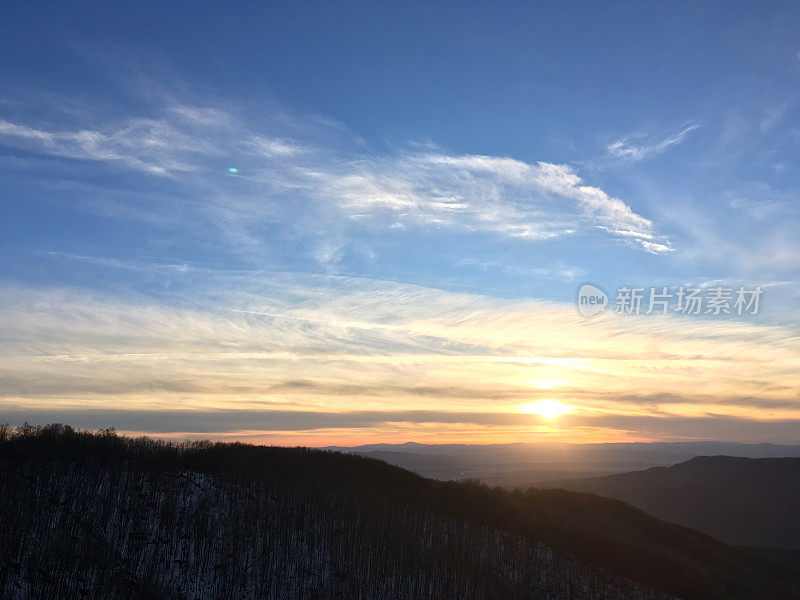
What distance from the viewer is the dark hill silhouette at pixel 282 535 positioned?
1969 cm

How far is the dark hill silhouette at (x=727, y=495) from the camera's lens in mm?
102312

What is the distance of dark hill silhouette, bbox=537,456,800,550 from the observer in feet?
336

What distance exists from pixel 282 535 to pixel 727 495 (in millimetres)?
125247

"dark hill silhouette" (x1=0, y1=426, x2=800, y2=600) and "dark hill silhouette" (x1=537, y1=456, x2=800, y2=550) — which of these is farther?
"dark hill silhouette" (x1=537, y1=456, x2=800, y2=550)

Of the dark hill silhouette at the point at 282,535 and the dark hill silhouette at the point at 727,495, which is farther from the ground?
the dark hill silhouette at the point at 282,535

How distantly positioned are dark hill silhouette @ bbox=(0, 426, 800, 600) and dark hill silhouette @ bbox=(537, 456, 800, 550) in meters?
71.2

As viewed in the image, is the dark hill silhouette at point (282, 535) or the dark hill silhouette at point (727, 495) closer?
the dark hill silhouette at point (282, 535)

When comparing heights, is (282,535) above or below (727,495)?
above

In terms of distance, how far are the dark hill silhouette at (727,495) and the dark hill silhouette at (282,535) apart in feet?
233

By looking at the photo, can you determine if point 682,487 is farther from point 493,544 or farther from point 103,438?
point 103,438

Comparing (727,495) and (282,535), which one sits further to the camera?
(727,495)

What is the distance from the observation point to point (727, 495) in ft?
397

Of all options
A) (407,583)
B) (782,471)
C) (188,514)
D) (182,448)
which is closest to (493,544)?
(407,583)

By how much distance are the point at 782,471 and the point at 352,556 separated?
133761 millimetres
